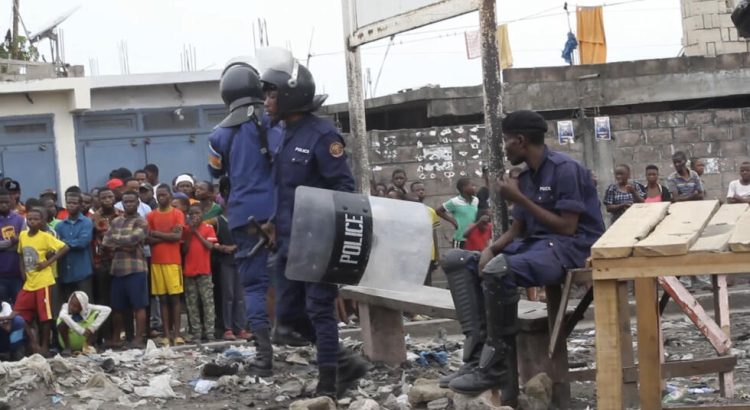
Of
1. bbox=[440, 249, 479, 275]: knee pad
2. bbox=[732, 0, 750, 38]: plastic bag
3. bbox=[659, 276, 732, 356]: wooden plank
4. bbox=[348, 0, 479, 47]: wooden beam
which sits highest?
bbox=[348, 0, 479, 47]: wooden beam

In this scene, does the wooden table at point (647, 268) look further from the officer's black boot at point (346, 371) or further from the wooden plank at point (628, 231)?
the officer's black boot at point (346, 371)

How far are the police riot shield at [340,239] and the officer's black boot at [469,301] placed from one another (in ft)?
1.65

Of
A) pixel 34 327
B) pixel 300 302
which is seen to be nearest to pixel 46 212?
pixel 34 327

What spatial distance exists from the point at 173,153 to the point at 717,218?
1708cm

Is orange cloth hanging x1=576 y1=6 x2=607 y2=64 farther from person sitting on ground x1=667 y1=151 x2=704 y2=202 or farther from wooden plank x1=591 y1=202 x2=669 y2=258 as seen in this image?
wooden plank x1=591 y1=202 x2=669 y2=258

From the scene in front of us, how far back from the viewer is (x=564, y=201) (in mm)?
6602

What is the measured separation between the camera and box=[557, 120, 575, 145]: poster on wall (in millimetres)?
17969

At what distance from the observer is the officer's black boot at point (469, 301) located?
6676mm

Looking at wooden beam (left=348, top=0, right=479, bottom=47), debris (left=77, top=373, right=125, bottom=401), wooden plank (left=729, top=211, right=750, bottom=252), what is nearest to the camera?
wooden plank (left=729, top=211, right=750, bottom=252)

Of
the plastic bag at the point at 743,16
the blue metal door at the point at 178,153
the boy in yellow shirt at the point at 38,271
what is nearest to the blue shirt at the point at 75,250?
the boy in yellow shirt at the point at 38,271

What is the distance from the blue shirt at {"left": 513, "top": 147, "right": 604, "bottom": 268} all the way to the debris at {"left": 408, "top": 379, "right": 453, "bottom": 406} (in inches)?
38.3

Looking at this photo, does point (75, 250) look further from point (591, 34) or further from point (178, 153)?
point (591, 34)

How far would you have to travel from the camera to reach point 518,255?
6539mm

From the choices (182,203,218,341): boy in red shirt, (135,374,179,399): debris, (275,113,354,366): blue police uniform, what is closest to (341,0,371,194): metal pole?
(182,203,218,341): boy in red shirt
